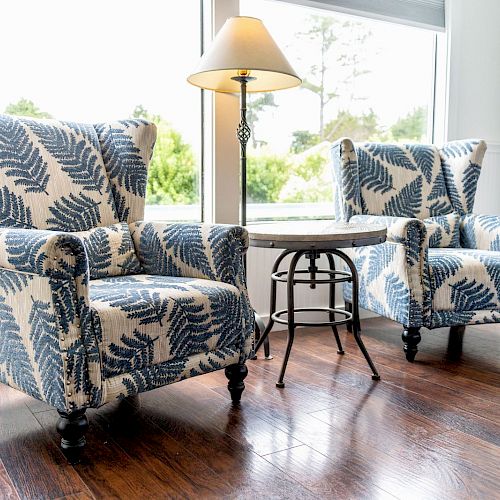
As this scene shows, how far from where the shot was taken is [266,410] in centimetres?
200

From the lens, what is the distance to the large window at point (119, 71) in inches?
102

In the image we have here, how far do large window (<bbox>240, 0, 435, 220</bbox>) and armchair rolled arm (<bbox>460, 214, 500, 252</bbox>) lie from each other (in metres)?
0.76

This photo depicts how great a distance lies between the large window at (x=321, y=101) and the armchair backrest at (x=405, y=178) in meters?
0.45

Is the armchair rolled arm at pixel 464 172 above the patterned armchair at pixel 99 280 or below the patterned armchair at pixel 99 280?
above

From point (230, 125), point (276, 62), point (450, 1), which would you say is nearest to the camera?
point (276, 62)

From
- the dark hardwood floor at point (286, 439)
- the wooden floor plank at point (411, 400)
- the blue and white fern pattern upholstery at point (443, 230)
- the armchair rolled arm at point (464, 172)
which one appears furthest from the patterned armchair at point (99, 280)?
the armchair rolled arm at point (464, 172)

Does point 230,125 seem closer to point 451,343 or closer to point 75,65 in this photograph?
point 75,65

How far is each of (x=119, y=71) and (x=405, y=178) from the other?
1421 millimetres

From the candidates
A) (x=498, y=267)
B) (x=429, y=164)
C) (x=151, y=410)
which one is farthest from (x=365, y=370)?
(x=429, y=164)

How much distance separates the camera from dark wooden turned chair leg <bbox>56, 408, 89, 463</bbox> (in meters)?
1.61

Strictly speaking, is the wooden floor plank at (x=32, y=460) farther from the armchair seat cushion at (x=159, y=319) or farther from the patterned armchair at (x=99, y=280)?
the armchair seat cushion at (x=159, y=319)

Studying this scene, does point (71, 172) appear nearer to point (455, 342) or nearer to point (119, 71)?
point (119, 71)

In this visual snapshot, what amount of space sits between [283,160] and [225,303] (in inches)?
59.9

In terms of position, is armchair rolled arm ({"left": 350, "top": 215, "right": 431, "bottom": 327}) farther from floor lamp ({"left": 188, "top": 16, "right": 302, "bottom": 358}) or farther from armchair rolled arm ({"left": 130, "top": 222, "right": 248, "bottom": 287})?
armchair rolled arm ({"left": 130, "top": 222, "right": 248, "bottom": 287})
